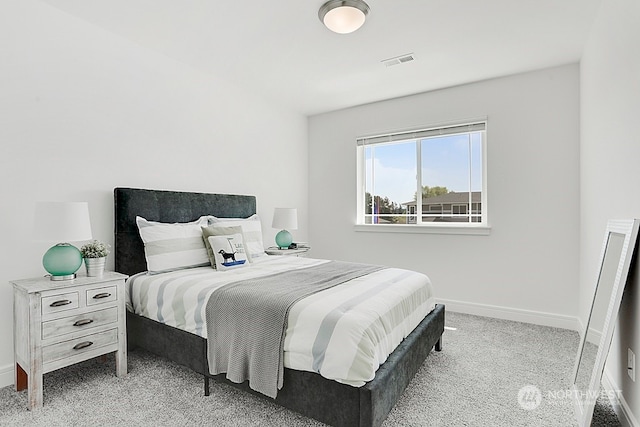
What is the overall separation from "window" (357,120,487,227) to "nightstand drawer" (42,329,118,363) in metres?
3.23

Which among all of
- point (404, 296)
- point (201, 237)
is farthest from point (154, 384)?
point (404, 296)

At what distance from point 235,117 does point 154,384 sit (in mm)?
2859

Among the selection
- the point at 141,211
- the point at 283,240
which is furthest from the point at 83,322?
the point at 283,240

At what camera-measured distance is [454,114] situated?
3926 mm

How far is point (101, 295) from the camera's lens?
227 cm

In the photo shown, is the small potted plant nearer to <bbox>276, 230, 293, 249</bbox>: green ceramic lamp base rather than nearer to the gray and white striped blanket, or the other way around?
the gray and white striped blanket

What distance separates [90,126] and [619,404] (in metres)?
3.99

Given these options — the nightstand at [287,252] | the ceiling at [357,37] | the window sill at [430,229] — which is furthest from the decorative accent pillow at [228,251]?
the window sill at [430,229]

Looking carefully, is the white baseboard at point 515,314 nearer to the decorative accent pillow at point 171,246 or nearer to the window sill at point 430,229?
the window sill at point 430,229

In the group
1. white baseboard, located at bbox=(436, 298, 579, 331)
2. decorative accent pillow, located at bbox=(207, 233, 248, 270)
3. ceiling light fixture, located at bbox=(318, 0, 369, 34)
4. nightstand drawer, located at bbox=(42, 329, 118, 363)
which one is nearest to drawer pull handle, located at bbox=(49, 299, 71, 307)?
nightstand drawer, located at bbox=(42, 329, 118, 363)

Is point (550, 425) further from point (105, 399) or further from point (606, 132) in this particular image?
point (105, 399)

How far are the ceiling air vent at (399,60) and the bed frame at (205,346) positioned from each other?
2.13m

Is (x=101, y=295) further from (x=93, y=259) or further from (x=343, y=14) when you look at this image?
(x=343, y=14)

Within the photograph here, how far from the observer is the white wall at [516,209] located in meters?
3.35
